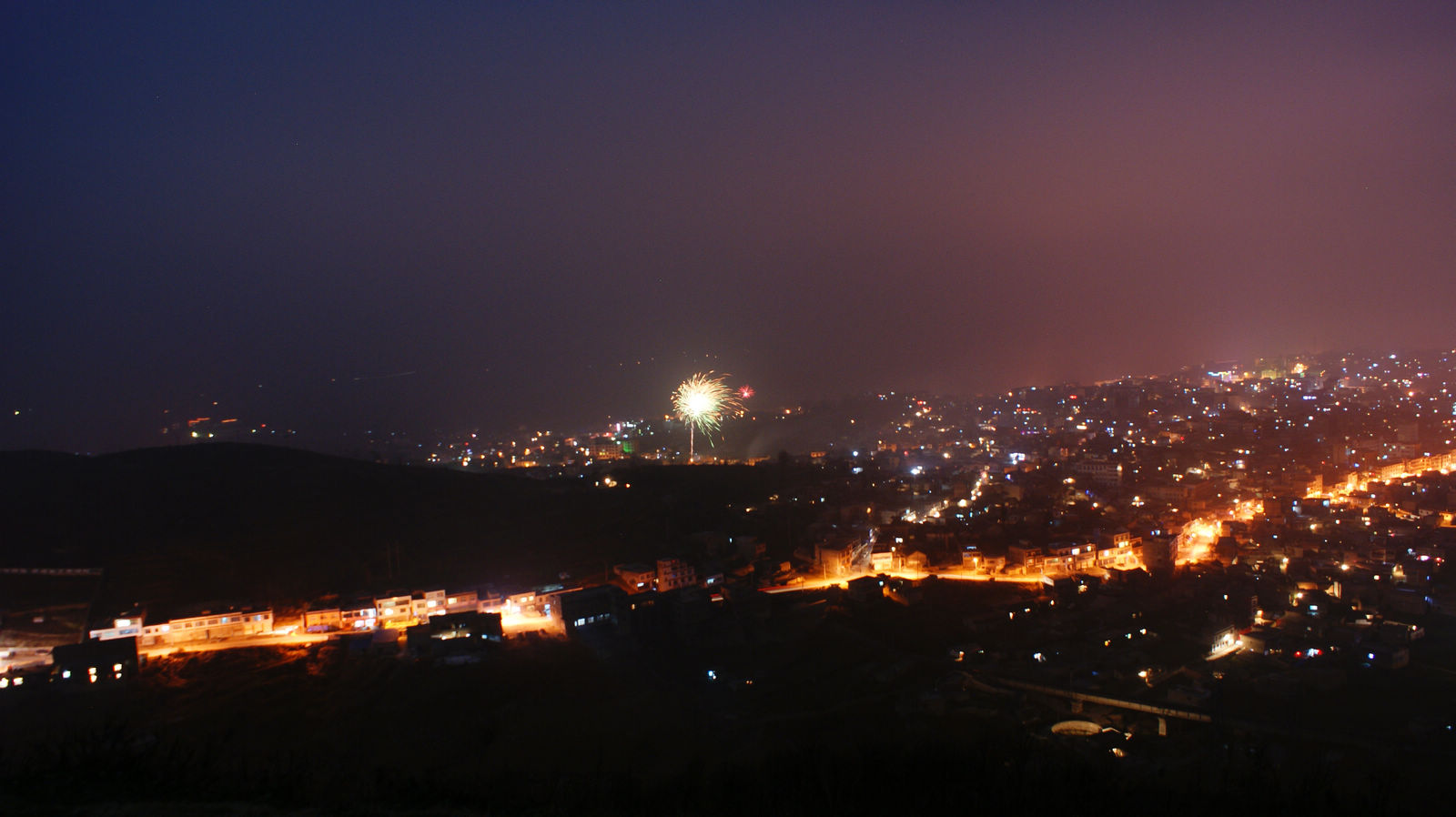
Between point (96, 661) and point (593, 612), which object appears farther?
point (593, 612)

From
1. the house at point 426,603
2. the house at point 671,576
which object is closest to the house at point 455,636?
the house at point 426,603

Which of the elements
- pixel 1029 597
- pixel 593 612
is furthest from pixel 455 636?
pixel 1029 597

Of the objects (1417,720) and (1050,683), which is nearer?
(1417,720)

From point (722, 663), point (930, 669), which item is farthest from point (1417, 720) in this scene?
point (722, 663)

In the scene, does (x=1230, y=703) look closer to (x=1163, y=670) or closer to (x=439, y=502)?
(x=1163, y=670)

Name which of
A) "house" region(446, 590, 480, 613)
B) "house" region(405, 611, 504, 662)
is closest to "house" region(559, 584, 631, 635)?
"house" region(405, 611, 504, 662)

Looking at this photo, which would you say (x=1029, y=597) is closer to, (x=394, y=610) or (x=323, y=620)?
(x=394, y=610)

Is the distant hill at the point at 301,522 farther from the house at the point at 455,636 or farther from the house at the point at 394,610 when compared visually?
the house at the point at 455,636

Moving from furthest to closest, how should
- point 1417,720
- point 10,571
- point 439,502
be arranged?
1. point 439,502
2. point 10,571
3. point 1417,720
